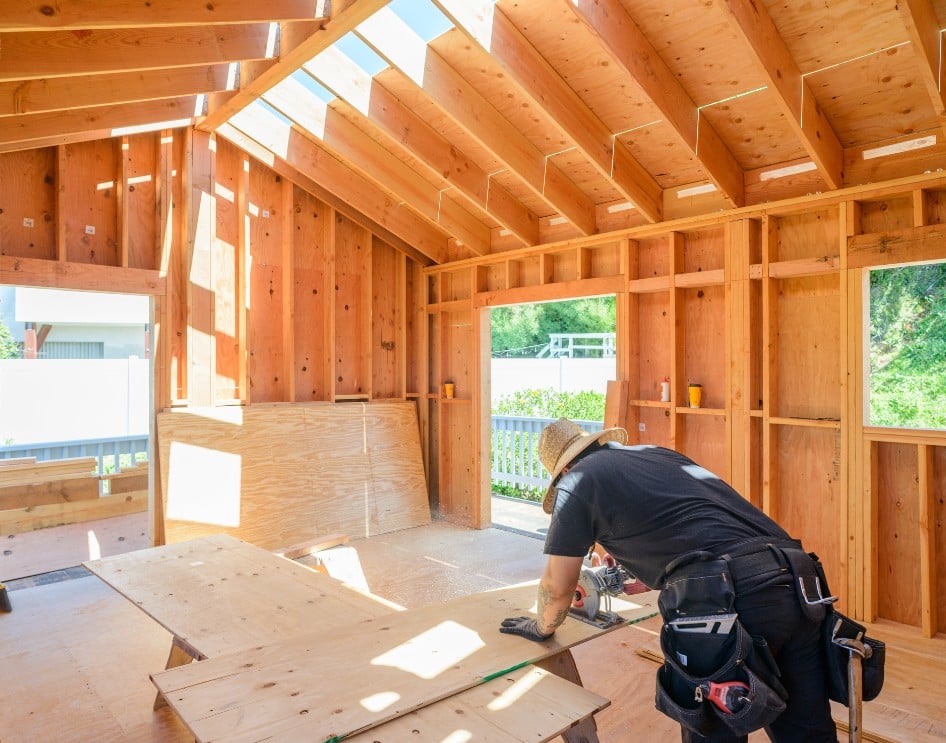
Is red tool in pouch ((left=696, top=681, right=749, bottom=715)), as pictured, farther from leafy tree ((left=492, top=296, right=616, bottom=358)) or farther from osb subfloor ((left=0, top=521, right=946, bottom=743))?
leafy tree ((left=492, top=296, right=616, bottom=358))

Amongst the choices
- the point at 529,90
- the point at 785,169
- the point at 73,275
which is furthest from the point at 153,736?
the point at 785,169

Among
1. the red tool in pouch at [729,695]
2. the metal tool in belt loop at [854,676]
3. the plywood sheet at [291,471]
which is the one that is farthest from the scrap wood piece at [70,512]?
the metal tool in belt loop at [854,676]

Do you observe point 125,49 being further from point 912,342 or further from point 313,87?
point 912,342

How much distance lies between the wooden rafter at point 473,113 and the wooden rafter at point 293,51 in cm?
17

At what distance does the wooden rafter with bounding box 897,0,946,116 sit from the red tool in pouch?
291 centimetres

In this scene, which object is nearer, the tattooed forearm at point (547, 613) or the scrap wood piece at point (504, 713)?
the scrap wood piece at point (504, 713)

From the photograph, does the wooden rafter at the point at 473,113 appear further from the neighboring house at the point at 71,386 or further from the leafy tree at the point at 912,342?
the leafy tree at the point at 912,342

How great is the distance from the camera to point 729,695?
64.7 inches

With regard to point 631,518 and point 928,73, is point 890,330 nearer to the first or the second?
point 928,73

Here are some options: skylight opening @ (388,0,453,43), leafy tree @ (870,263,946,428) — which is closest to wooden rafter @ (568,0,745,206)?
Answer: skylight opening @ (388,0,453,43)

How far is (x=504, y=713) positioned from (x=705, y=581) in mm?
682

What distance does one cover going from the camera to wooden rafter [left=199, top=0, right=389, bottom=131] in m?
3.49

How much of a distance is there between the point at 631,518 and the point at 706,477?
1.18ft

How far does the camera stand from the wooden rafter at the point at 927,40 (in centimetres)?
273
